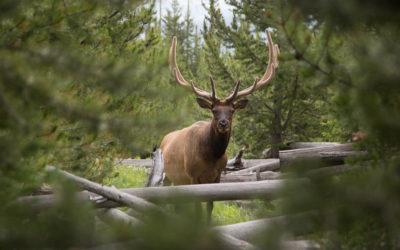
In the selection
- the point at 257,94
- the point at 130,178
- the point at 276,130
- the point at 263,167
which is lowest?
the point at 130,178

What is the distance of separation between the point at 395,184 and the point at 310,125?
10.9 meters

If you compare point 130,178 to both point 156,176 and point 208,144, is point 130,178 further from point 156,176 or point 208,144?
point 156,176

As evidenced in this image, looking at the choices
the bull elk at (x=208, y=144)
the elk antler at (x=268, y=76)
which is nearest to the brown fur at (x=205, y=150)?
the bull elk at (x=208, y=144)

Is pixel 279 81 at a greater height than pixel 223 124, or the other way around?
pixel 279 81

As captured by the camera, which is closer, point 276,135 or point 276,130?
point 276,130

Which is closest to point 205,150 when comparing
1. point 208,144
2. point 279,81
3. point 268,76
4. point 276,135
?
point 208,144

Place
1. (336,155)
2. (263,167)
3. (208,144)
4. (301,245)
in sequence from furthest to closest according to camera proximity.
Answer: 1. (263,167)
2. (208,144)
3. (336,155)
4. (301,245)

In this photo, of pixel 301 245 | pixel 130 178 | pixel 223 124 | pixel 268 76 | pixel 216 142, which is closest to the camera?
pixel 301 245

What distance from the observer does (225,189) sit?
439 centimetres

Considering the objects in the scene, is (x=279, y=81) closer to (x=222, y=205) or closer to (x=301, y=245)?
(x=301, y=245)

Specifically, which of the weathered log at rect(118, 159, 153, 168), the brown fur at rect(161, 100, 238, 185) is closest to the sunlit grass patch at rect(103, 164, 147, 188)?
the weathered log at rect(118, 159, 153, 168)

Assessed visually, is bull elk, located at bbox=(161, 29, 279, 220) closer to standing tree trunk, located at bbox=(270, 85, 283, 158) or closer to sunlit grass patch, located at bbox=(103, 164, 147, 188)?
sunlit grass patch, located at bbox=(103, 164, 147, 188)

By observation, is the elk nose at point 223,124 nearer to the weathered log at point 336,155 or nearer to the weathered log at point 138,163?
the weathered log at point 336,155

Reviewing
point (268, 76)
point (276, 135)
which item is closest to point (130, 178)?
point (268, 76)
